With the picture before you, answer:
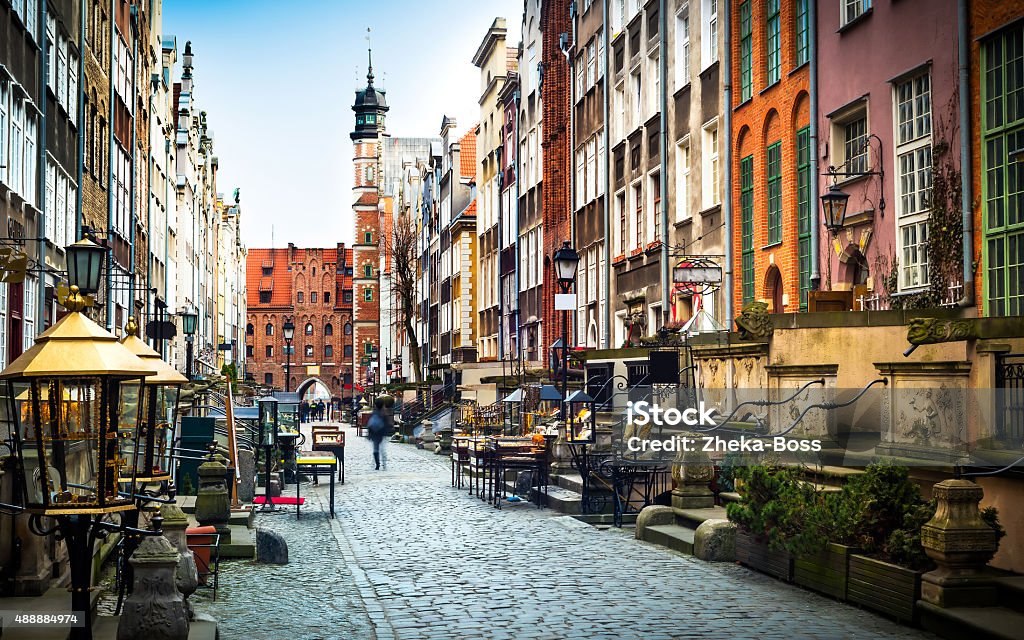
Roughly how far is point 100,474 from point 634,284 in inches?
1001

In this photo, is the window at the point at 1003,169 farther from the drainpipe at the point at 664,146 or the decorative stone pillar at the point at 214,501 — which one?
the drainpipe at the point at 664,146

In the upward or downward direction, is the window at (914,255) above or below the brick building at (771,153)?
below

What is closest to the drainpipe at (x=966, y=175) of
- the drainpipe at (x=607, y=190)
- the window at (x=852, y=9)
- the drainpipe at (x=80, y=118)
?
the window at (x=852, y=9)

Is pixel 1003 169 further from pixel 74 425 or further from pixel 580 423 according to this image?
pixel 74 425

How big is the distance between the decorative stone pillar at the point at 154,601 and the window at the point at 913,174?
12.7 meters

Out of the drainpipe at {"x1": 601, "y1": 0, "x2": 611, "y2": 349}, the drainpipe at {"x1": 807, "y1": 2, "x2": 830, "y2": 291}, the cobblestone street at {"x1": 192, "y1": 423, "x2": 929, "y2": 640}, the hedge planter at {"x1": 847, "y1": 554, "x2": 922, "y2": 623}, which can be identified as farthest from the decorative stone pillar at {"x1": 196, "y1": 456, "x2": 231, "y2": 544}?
the drainpipe at {"x1": 601, "y1": 0, "x2": 611, "y2": 349}

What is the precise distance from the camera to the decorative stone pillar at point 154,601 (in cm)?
828

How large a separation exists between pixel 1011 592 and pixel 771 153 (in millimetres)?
15069

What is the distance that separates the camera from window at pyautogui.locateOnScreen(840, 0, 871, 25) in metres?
20.2

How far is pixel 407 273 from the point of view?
267ft

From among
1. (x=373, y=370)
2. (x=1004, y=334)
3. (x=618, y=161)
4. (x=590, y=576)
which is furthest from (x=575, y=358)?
(x=373, y=370)

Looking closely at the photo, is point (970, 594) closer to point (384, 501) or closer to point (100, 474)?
point (100, 474)

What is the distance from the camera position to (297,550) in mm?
15930

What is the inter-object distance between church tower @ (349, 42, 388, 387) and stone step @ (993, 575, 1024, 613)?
102438 millimetres
